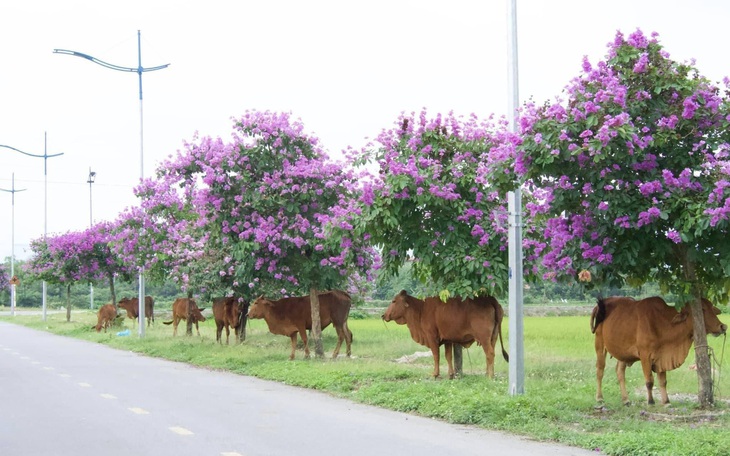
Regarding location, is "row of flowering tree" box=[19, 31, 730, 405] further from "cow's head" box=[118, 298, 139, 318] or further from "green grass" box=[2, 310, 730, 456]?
"cow's head" box=[118, 298, 139, 318]

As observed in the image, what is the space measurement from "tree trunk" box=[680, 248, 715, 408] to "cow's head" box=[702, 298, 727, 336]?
0.41 feet

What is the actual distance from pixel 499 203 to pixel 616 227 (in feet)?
15.8

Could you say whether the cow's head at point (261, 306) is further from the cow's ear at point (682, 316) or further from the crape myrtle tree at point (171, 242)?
the cow's ear at point (682, 316)

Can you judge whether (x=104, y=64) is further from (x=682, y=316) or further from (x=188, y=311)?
(x=682, y=316)

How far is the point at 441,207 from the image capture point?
49.6 ft

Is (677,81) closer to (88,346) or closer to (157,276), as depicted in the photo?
(157,276)

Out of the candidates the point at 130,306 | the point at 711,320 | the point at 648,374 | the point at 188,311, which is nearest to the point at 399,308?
the point at 648,374

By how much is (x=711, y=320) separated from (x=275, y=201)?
33.2ft

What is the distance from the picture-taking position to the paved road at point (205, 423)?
30.8 feet

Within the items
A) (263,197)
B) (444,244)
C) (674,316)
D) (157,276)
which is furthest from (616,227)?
(157,276)

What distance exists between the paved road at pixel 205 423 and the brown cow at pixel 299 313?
3.37 meters

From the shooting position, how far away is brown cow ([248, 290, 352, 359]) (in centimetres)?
2092

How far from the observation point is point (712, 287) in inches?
475

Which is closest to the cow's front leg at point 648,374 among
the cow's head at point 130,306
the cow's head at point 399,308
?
the cow's head at point 399,308
